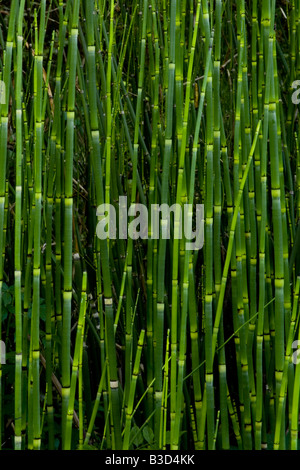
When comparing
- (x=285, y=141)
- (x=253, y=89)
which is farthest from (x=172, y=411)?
(x=285, y=141)

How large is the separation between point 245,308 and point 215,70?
0.49m

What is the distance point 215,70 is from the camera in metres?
1.18

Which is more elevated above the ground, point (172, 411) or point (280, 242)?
point (280, 242)
